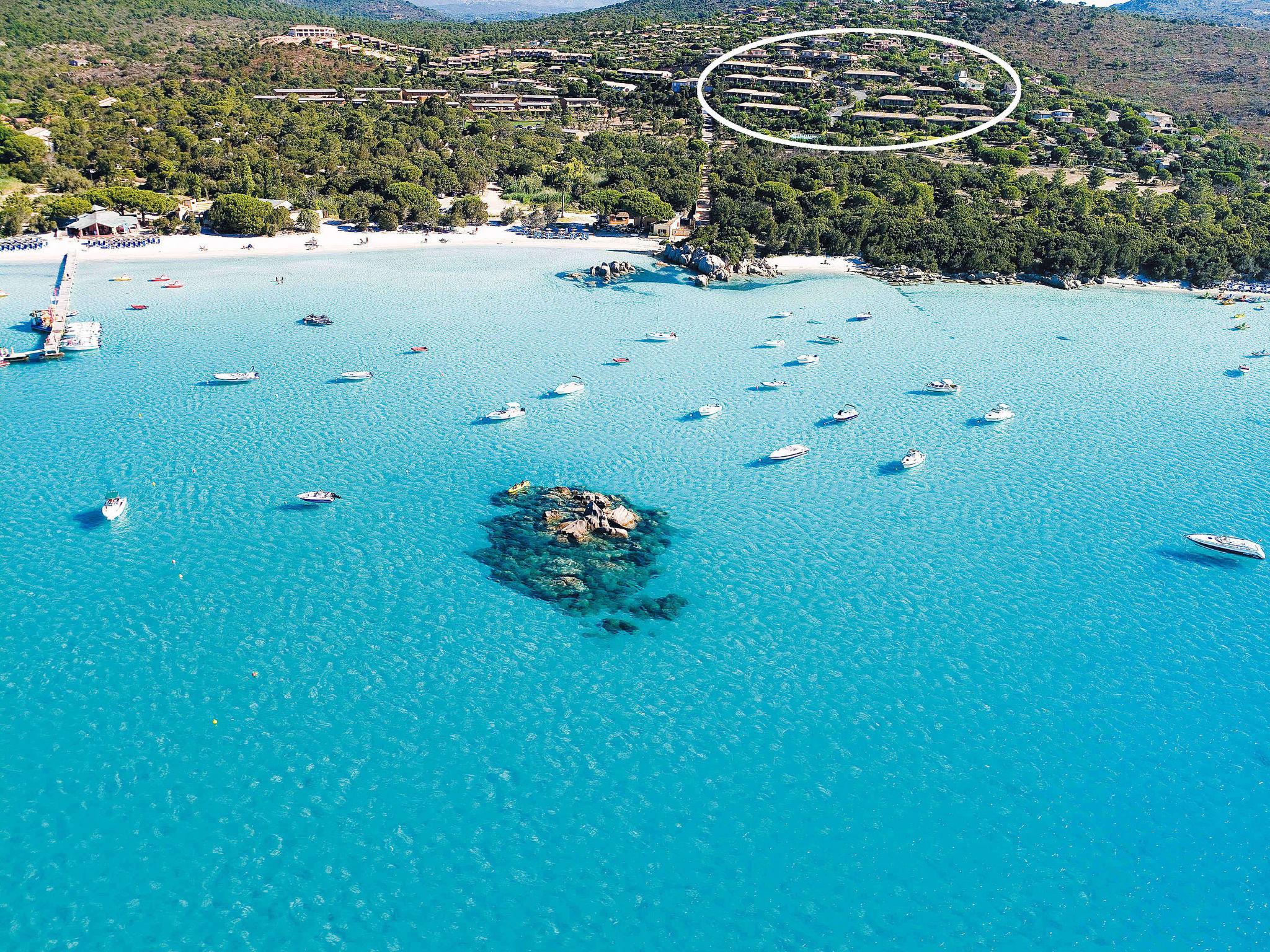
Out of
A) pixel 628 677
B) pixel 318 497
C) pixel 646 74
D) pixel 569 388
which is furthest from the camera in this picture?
pixel 646 74

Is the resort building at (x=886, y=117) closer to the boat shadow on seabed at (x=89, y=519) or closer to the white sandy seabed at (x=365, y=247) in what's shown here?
the white sandy seabed at (x=365, y=247)

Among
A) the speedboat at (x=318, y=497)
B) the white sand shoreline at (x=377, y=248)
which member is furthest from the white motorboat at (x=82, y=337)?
the speedboat at (x=318, y=497)

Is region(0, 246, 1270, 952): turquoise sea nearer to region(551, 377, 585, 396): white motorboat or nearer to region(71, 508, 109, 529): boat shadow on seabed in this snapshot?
region(71, 508, 109, 529): boat shadow on seabed

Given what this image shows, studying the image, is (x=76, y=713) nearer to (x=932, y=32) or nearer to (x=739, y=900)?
(x=739, y=900)

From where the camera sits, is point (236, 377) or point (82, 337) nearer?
point (236, 377)

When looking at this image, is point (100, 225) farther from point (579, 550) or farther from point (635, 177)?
point (579, 550)

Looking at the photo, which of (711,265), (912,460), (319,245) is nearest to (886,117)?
(711,265)

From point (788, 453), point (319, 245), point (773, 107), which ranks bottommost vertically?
point (788, 453)
